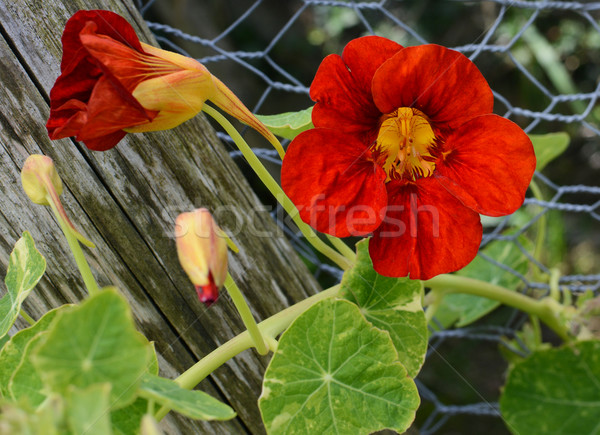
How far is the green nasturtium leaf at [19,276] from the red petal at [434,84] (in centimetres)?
33

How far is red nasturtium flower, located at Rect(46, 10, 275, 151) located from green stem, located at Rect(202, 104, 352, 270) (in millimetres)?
35

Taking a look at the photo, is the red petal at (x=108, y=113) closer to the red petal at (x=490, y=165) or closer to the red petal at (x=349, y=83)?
the red petal at (x=349, y=83)

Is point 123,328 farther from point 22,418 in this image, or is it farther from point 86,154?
point 86,154

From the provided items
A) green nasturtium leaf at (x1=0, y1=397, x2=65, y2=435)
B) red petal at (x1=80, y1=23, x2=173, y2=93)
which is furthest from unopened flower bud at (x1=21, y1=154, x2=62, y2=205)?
green nasturtium leaf at (x1=0, y1=397, x2=65, y2=435)

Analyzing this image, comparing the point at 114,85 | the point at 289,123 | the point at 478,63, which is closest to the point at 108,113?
the point at 114,85

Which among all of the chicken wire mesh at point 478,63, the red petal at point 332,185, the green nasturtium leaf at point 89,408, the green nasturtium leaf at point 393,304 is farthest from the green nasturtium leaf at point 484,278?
the green nasturtium leaf at point 89,408

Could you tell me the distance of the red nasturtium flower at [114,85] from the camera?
1.38 ft

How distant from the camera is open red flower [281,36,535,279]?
19.0 inches

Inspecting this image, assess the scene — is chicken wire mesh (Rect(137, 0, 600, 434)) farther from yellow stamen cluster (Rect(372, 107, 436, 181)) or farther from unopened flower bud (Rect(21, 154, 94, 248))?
unopened flower bud (Rect(21, 154, 94, 248))

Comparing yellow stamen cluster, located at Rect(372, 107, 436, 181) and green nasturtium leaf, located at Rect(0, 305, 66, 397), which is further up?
green nasturtium leaf, located at Rect(0, 305, 66, 397)

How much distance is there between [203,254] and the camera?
0.38 m

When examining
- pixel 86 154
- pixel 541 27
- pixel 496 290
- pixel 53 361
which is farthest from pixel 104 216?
pixel 541 27

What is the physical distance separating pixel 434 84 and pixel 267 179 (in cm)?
18

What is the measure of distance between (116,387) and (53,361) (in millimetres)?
37
